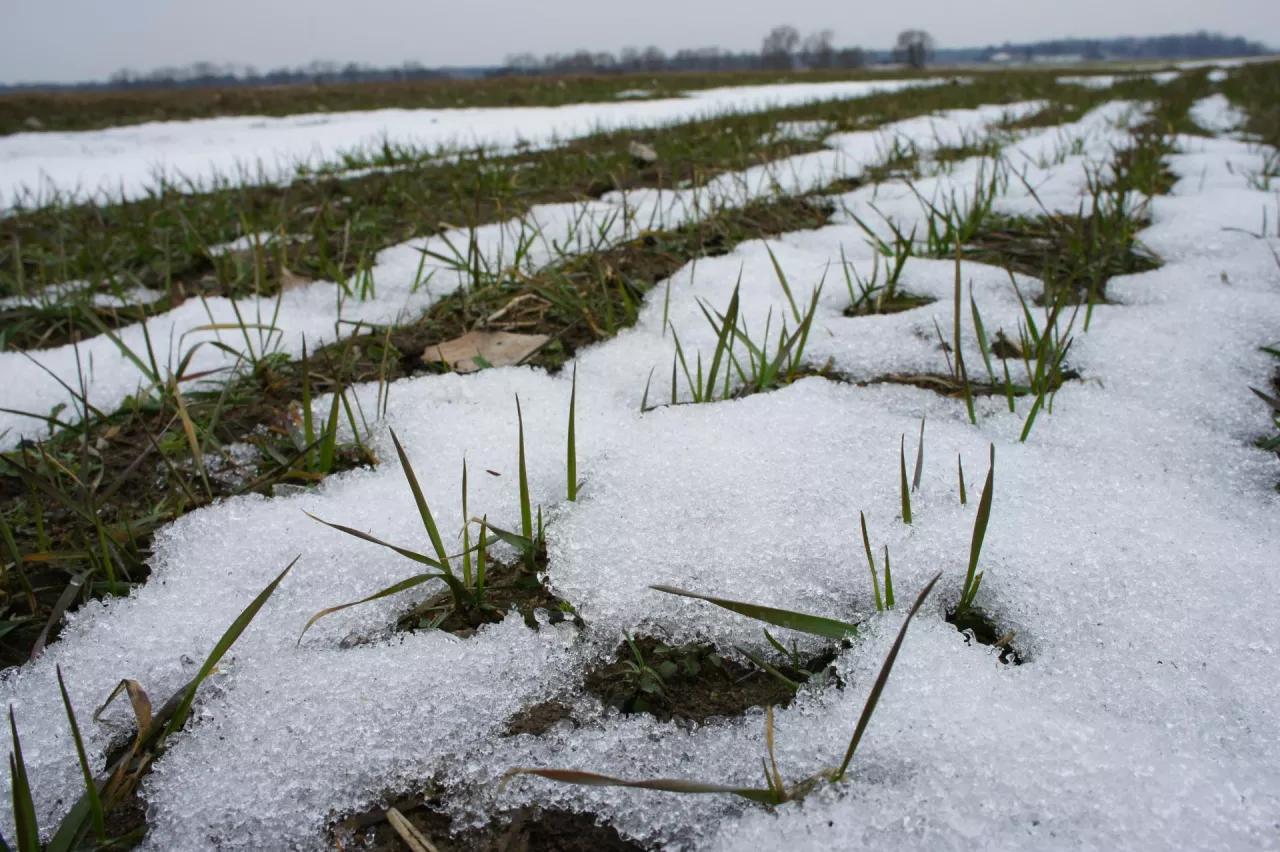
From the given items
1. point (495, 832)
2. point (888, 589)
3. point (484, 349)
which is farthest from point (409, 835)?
point (484, 349)

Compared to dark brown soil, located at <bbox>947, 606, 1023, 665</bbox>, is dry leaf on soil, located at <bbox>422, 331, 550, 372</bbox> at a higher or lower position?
higher

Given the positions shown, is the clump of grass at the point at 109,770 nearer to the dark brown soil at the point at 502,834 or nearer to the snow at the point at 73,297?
the dark brown soil at the point at 502,834

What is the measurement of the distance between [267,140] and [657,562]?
7.20 m

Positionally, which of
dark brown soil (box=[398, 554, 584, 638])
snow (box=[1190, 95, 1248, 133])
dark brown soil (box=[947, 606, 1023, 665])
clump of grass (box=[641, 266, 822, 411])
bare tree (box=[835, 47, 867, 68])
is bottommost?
dark brown soil (box=[947, 606, 1023, 665])

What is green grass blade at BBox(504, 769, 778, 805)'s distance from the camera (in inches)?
24.0

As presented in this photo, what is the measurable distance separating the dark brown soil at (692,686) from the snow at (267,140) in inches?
153

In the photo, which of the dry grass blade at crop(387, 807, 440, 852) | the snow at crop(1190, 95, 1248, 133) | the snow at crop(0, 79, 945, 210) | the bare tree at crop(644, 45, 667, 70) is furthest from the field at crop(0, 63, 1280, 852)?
the bare tree at crop(644, 45, 667, 70)

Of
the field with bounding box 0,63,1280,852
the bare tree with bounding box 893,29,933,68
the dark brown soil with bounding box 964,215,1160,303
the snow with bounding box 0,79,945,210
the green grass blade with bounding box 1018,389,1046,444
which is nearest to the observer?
the field with bounding box 0,63,1280,852

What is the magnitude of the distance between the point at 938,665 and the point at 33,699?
0.99 m

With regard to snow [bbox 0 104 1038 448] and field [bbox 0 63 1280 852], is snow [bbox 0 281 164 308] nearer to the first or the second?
field [bbox 0 63 1280 852]

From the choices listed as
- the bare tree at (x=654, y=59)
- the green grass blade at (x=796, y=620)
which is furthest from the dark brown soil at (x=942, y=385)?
the bare tree at (x=654, y=59)

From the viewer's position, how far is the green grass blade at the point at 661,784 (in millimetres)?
609

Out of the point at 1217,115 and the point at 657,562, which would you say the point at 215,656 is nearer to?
the point at 657,562

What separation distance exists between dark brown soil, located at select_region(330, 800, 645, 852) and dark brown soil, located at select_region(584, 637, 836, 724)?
0.14 metres
